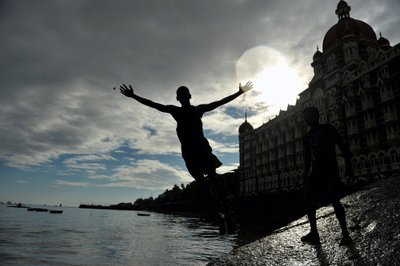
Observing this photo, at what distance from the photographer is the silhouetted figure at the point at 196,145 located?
13.4 ft

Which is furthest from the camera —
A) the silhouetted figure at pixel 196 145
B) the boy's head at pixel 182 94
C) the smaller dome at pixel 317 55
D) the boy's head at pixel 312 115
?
the smaller dome at pixel 317 55

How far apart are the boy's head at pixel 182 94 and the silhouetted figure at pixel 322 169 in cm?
221

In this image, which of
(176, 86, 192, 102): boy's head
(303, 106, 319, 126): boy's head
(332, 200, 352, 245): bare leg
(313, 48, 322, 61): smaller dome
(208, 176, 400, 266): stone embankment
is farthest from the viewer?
(313, 48, 322, 61): smaller dome

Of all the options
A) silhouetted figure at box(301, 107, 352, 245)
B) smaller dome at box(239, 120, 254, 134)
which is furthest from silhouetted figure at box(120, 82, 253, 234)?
smaller dome at box(239, 120, 254, 134)

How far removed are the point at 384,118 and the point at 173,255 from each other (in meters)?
32.7

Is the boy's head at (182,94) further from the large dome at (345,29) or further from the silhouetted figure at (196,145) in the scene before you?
the large dome at (345,29)

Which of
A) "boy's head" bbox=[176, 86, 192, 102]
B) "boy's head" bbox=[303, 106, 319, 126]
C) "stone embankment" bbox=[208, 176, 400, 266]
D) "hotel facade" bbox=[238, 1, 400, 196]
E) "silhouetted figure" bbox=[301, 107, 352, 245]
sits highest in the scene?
"hotel facade" bbox=[238, 1, 400, 196]

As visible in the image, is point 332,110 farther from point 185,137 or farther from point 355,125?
point 185,137

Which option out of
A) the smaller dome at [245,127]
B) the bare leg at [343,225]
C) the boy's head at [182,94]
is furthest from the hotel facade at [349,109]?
the boy's head at [182,94]

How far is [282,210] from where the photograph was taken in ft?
148

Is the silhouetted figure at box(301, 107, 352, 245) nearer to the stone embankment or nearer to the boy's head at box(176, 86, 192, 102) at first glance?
the stone embankment

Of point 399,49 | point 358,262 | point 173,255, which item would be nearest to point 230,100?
point 358,262

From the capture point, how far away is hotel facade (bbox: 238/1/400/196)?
34906 millimetres

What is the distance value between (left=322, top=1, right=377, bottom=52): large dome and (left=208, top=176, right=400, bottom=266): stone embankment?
47948 mm
